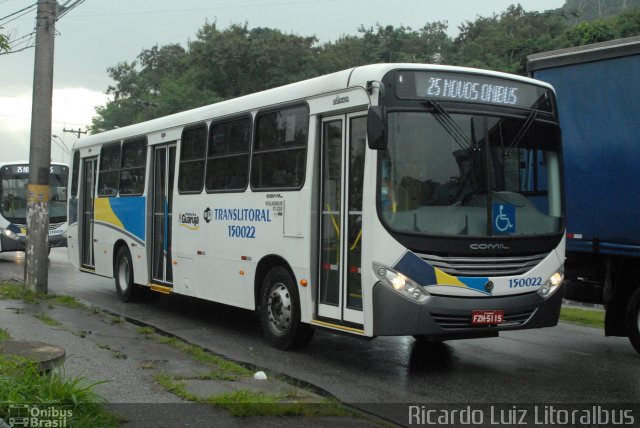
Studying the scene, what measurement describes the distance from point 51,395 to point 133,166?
886 centimetres

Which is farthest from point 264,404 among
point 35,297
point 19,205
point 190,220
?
point 19,205

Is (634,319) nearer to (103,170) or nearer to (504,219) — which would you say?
(504,219)

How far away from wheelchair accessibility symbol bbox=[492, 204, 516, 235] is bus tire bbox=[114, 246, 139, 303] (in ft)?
26.1

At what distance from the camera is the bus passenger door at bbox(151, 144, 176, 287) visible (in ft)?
41.5

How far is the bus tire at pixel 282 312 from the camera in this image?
360 inches

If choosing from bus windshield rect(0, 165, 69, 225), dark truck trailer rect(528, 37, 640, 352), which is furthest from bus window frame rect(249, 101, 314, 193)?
bus windshield rect(0, 165, 69, 225)

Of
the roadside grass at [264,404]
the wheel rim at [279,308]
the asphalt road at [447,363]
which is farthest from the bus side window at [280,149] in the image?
the roadside grass at [264,404]

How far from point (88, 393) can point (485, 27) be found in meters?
58.3

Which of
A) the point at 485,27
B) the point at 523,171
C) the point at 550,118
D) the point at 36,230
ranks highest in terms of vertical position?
the point at 485,27

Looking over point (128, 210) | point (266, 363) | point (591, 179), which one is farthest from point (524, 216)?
point (128, 210)

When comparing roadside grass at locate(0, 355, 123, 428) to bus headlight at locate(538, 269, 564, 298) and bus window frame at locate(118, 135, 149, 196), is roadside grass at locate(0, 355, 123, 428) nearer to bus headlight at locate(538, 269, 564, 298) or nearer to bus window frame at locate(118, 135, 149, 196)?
bus headlight at locate(538, 269, 564, 298)

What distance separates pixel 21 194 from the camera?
2558 cm

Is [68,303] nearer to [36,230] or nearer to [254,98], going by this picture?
[36,230]

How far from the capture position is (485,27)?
60.0m
